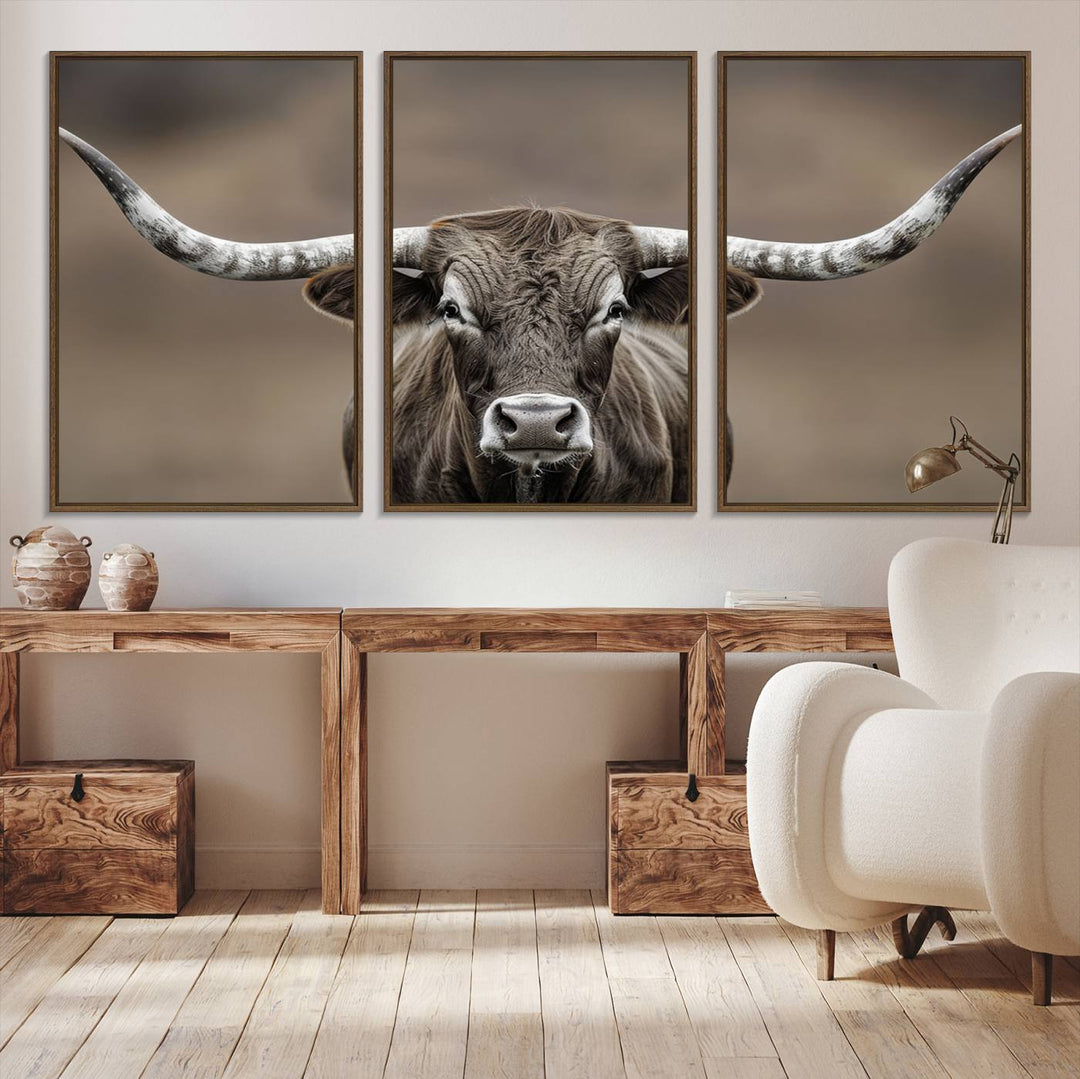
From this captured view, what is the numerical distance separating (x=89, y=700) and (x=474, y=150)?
1806 mm

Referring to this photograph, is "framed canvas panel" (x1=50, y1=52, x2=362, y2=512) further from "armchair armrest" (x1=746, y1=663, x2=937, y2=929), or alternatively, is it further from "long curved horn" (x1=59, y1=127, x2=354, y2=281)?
"armchair armrest" (x1=746, y1=663, x2=937, y2=929)

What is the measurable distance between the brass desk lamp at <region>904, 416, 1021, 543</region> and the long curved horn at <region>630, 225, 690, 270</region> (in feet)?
2.73

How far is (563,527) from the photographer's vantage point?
10.3 feet

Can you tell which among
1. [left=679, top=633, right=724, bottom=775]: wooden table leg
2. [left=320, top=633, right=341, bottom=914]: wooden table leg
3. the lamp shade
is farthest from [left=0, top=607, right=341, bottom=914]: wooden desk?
the lamp shade

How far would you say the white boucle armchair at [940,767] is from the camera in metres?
1.94

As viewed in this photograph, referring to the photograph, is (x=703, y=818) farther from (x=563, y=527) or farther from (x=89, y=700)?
(x=89, y=700)

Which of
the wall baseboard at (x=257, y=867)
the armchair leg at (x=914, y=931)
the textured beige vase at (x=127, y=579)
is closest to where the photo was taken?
the armchair leg at (x=914, y=931)

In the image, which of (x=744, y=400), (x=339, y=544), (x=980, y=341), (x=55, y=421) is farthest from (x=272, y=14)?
(x=980, y=341)

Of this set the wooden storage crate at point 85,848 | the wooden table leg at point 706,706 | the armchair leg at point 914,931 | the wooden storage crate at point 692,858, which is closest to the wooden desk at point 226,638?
the wooden storage crate at point 85,848

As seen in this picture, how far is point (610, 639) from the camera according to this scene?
2746mm

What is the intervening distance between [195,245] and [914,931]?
245 cm

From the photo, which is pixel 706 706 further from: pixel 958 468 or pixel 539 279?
pixel 539 279

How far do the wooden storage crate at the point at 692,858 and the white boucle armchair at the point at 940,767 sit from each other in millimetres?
441

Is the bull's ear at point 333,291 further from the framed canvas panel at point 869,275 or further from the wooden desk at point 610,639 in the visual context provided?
the framed canvas panel at point 869,275
